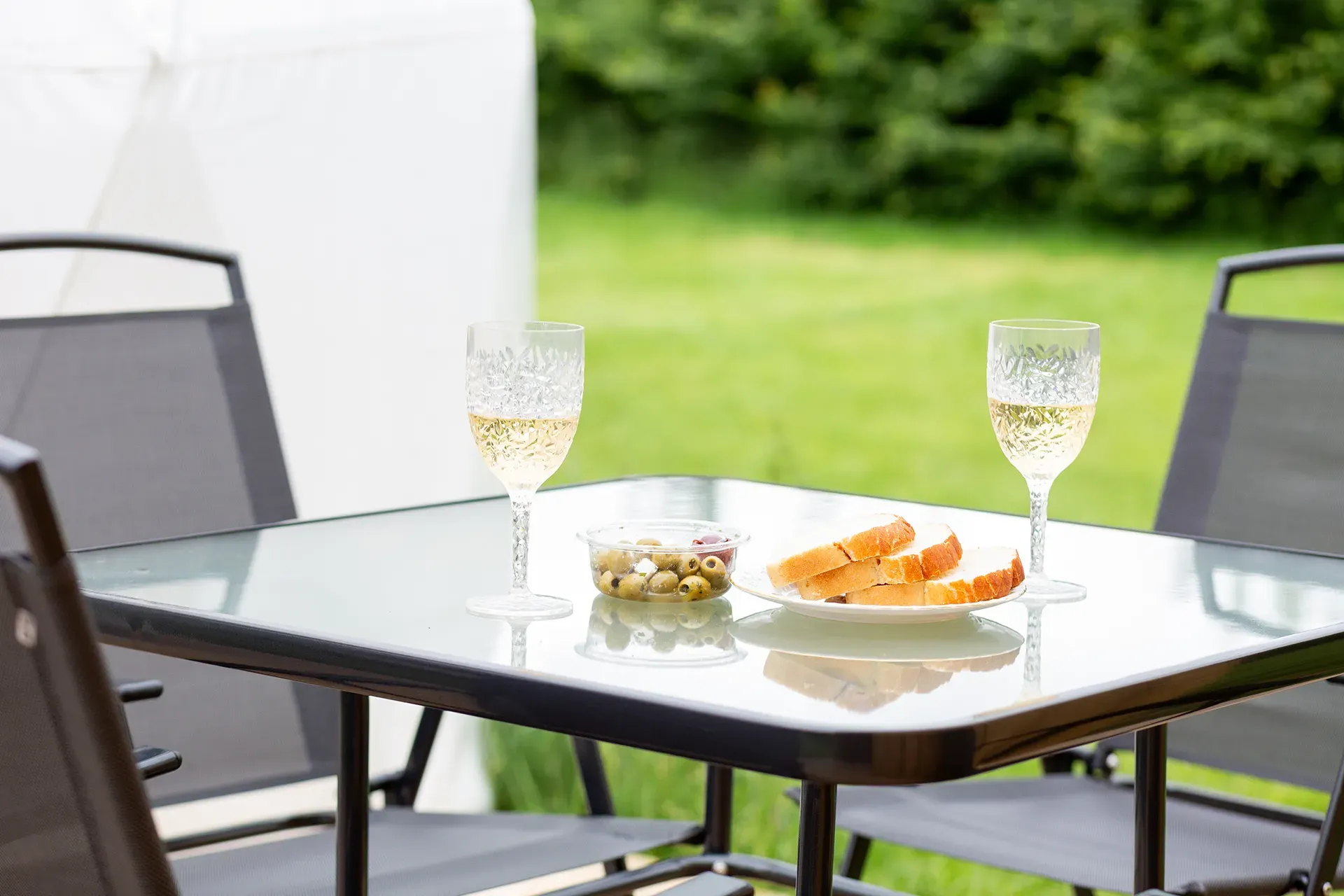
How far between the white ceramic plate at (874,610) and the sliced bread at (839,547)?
18mm

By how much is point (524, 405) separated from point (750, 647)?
0.25m

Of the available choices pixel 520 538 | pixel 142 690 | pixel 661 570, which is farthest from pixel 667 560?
pixel 142 690

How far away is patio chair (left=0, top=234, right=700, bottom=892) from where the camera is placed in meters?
1.83

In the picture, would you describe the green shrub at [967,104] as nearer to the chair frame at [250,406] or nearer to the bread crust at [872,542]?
the chair frame at [250,406]

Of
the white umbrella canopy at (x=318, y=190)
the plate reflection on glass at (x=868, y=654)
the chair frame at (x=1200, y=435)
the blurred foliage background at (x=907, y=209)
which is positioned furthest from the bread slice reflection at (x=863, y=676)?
the blurred foliage background at (x=907, y=209)

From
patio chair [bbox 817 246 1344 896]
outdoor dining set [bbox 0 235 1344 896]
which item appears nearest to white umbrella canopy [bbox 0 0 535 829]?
outdoor dining set [bbox 0 235 1344 896]

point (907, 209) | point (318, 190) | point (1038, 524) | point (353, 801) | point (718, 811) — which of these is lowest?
point (718, 811)

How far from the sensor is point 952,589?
1.19 metres

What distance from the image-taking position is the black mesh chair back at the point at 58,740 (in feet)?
2.70

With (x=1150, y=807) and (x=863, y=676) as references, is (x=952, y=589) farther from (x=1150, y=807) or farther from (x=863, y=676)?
(x=1150, y=807)

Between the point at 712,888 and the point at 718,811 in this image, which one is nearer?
the point at 712,888

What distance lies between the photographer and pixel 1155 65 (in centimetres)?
734

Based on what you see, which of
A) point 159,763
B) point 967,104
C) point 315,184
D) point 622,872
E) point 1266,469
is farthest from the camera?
point 967,104

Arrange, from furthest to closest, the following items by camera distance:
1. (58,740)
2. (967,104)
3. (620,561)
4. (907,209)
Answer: (907,209), (967,104), (620,561), (58,740)
